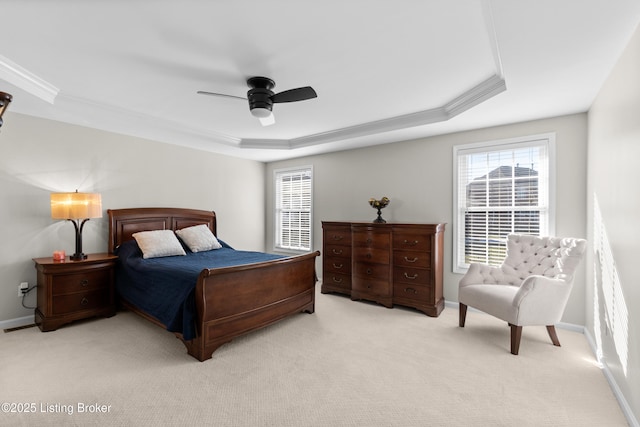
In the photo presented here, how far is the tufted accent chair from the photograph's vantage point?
270cm

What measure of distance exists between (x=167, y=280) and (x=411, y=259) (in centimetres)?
287

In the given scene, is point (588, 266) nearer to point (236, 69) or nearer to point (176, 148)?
point (236, 69)

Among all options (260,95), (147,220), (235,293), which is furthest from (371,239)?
(147,220)

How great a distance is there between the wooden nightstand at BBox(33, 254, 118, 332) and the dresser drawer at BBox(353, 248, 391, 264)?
3.16 m

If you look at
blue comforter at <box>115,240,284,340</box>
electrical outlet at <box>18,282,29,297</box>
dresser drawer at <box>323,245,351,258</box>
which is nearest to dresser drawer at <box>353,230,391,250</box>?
dresser drawer at <box>323,245,351,258</box>

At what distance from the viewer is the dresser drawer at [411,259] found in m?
3.80

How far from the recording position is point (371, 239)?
4.23m

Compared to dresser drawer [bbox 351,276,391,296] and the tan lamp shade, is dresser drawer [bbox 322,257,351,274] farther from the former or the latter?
the tan lamp shade

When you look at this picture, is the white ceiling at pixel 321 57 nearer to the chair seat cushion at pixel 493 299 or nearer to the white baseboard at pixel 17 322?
the chair seat cushion at pixel 493 299

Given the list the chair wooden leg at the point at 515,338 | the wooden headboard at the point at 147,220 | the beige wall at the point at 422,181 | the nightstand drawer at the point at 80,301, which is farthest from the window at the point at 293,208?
the chair wooden leg at the point at 515,338

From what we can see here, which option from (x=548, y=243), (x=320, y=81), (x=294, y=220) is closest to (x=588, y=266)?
(x=548, y=243)

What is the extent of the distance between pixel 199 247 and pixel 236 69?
266cm

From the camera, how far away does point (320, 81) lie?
288 centimetres

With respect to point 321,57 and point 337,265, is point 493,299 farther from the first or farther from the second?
point 321,57
